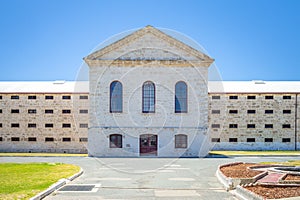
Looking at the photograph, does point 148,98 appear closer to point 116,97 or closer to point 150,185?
point 116,97

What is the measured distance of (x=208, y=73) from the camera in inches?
1326

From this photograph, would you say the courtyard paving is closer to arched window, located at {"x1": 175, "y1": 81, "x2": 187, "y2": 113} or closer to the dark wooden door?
the dark wooden door

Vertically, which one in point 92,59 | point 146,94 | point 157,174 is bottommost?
point 157,174

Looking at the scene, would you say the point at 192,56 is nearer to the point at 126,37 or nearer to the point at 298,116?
the point at 126,37

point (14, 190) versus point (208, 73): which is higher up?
point (208, 73)

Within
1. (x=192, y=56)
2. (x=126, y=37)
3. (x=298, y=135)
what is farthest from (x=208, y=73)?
(x=298, y=135)

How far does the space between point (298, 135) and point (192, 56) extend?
15.5 meters

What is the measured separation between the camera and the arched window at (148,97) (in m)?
33.1

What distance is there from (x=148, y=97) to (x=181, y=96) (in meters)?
3.02

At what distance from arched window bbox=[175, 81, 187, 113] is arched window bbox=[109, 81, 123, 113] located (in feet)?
16.7

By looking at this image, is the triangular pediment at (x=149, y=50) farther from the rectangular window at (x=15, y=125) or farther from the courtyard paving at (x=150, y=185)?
the courtyard paving at (x=150, y=185)

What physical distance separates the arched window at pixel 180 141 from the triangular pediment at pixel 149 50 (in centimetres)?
687

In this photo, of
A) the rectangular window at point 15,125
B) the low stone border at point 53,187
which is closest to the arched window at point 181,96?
the low stone border at point 53,187

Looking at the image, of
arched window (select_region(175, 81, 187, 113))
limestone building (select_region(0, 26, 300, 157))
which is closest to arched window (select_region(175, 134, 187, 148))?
limestone building (select_region(0, 26, 300, 157))
